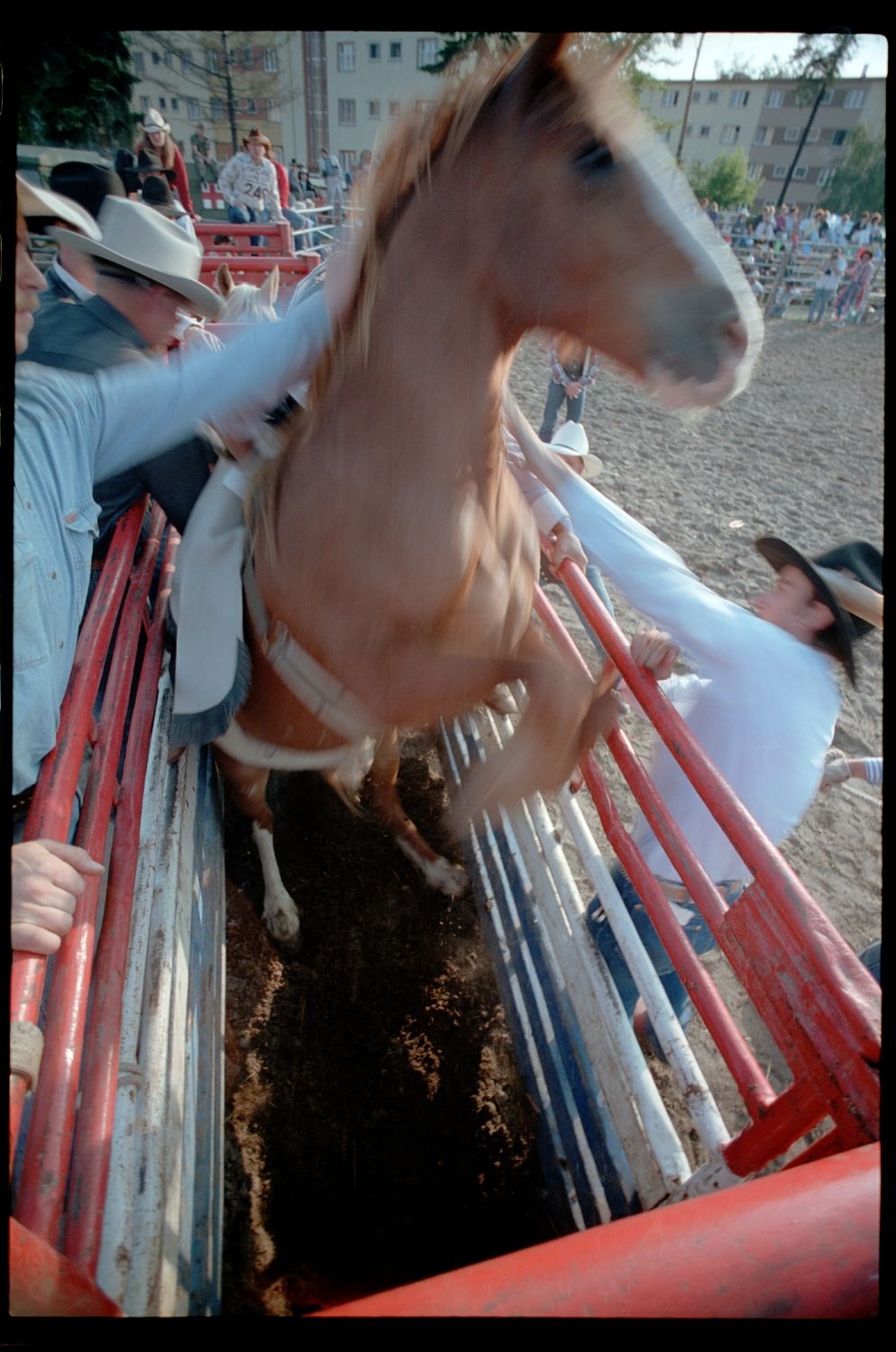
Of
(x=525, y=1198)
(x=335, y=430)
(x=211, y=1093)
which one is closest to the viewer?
(x=335, y=430)

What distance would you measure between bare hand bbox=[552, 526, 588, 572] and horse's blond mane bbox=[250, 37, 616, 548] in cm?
81

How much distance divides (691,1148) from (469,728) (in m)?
1.44

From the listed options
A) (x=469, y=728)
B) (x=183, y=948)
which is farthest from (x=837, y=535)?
(x=183, y=948)

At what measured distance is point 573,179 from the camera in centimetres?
93

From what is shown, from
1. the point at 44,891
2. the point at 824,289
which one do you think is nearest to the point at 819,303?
the point at 824,289

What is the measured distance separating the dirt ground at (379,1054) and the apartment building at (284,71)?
438 mm

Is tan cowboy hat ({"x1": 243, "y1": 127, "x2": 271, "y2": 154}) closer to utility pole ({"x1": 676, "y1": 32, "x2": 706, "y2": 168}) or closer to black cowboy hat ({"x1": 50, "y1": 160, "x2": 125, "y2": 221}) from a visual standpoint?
black cowboy hat ({"x1": 50, "y1": 160, "x2": 125, "y2": 221})

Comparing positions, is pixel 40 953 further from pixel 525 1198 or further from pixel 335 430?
pixel 525 1198

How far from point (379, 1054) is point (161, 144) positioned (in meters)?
2.51

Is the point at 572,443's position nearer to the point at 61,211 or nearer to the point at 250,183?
the point at 61,211

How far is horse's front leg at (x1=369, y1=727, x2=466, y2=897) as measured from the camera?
89.0 inches

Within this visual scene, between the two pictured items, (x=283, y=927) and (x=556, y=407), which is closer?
(x=283, y=927)

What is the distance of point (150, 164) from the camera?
217 centimetres

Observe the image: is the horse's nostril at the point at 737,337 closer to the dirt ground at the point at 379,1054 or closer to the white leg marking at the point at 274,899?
the dirt ground at the point at 379,1054
